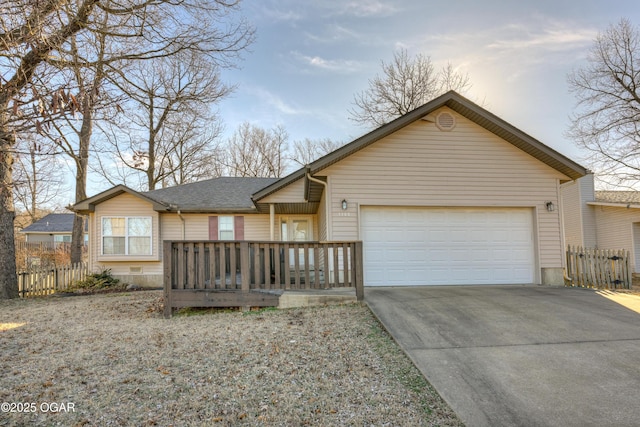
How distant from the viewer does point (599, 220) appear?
59.8ft

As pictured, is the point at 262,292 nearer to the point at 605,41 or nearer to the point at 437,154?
the point at 437,154

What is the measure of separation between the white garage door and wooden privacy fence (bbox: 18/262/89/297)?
1023cm

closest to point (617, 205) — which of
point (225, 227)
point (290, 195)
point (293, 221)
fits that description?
point (293, 221)

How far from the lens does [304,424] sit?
2.77 m

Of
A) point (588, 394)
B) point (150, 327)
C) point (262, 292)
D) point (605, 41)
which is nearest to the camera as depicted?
point (588, 394)

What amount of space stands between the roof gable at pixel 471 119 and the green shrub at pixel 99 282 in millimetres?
8796

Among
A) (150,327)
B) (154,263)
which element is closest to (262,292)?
(150,327)

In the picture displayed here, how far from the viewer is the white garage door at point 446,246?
8.66 m

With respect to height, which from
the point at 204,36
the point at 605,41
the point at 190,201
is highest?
the point at 605,41

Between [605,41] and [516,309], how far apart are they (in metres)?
19.1

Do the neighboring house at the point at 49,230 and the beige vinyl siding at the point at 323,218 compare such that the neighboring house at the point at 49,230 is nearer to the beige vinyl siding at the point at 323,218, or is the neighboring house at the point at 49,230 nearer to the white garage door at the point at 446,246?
the beige vinyl siding at the point at 323,218

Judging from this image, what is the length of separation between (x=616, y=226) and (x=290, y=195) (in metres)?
16.4

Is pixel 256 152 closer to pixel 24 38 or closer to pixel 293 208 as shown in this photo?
pixel 293 208

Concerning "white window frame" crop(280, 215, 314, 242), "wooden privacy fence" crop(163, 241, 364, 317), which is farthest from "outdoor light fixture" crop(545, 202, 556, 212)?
"white window frame" crop(280, 215, 314, 242)
